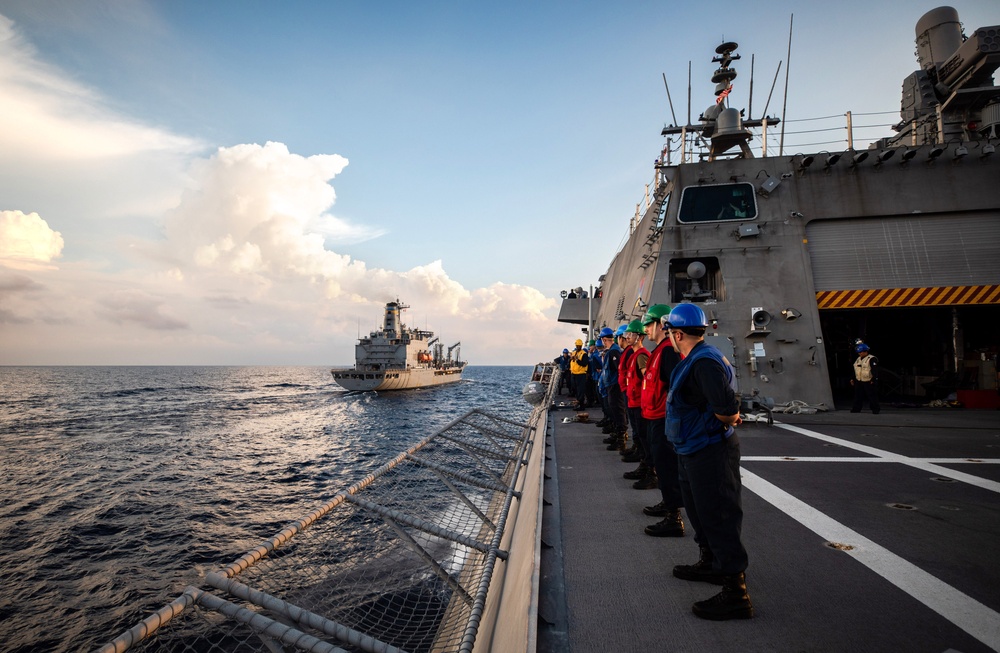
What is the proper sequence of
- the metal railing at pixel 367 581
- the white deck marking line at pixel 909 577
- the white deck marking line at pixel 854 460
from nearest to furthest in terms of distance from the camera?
the metal railing at pixel 367 581 < the white deck marking line at pixel 909 577 < the white deck marking line at pixel 854 460

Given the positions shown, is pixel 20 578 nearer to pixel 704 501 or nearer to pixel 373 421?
pixel 704 501

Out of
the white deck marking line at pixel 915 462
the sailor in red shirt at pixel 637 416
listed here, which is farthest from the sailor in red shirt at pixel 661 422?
the white deck marking line at pixel 915 462

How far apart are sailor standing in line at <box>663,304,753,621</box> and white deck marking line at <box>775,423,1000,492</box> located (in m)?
4.19

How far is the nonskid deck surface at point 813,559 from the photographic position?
242cm

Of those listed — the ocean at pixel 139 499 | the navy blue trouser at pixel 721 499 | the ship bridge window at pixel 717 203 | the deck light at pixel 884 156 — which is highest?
the deck light at pixel 884 156

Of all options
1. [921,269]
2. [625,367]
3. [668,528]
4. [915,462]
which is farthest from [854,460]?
[921,269]

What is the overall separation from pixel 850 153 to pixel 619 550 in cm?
1192

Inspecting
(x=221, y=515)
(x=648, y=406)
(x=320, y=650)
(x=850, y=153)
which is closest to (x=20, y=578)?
(x=221, y=515)

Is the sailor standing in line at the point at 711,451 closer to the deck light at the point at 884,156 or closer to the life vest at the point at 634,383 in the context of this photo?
the life vest at the point at 634,383

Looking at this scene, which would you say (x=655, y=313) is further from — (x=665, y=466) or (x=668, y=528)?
(x=668, y=528)

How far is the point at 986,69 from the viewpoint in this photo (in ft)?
36.8

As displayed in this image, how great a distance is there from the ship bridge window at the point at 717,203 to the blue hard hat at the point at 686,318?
929 centimetres

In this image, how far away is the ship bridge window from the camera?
37.1 feet

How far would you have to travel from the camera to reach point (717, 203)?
11.4m
